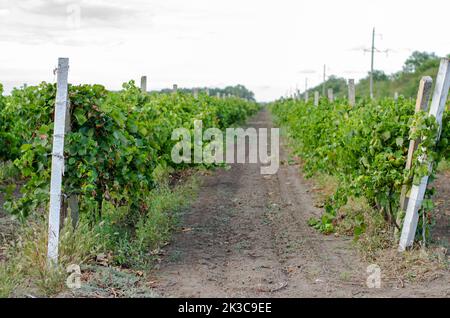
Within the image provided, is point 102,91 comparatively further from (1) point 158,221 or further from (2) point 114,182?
(1) point 158,221

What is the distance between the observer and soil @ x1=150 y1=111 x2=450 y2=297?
18.3 ft

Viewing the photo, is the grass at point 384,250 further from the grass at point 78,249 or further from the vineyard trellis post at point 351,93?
the vineyard trellis post at point 351,93

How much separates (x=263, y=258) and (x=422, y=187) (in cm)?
187

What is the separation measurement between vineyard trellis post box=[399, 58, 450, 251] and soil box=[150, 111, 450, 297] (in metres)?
0.60

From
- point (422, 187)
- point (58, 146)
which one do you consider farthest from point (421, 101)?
point (58, 146)

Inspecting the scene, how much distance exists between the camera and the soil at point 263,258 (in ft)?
18.3

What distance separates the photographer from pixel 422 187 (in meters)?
6.52

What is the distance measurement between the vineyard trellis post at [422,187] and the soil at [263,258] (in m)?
0.60

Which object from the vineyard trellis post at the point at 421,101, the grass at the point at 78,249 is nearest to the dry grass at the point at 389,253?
the vineyard trellis post at the point at 421,101

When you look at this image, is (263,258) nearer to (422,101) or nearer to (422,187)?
(422,187)

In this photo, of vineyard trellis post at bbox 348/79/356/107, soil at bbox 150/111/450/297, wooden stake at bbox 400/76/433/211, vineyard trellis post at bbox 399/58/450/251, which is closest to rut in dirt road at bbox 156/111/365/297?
soil at bbox 150/111/450/297

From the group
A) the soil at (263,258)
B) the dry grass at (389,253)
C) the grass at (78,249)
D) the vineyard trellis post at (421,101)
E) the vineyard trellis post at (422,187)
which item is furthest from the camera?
the vineyard trellis post at (421,101)
